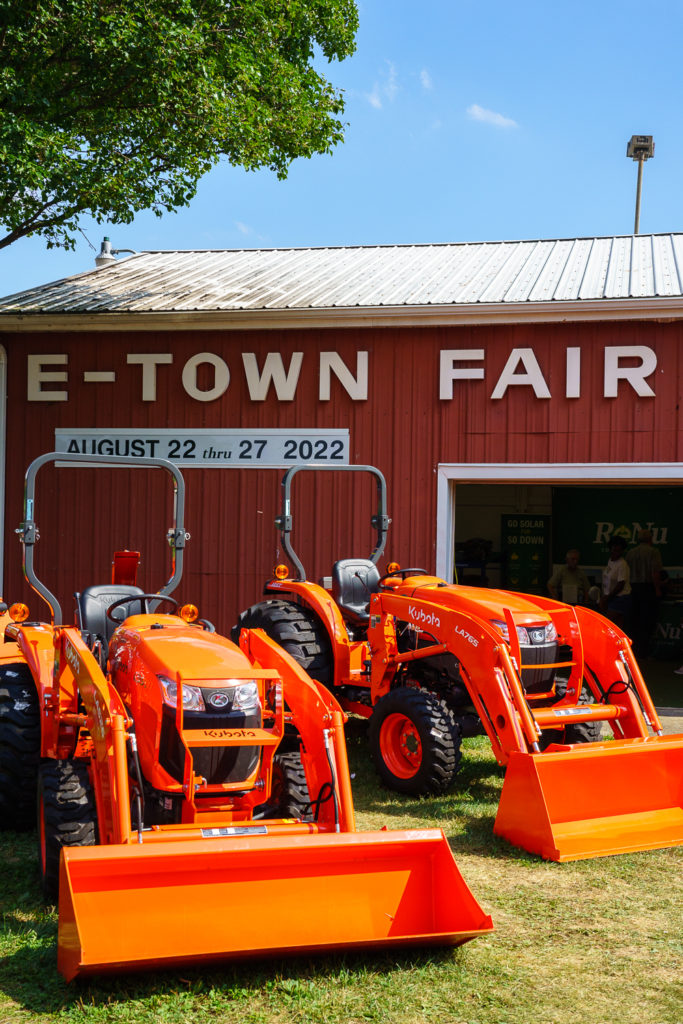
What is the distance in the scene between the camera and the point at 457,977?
3.87 meters

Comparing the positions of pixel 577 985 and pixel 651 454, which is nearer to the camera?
pixel 577 985

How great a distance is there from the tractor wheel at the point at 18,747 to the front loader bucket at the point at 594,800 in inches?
98.6

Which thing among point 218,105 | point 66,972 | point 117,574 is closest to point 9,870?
point 66,972

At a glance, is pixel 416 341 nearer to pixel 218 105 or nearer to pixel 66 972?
pixel 218 105

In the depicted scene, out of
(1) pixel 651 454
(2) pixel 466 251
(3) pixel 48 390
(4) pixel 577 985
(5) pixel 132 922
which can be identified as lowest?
(4) pixel 577 985

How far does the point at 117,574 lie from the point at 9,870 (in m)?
2.13

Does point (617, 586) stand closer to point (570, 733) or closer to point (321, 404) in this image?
point (321, 404)

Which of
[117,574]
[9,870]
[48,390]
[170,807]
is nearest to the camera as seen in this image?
[170,807]

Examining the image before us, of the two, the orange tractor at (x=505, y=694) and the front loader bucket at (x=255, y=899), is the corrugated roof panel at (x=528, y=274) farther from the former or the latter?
the front loader bucket at (x=255, y=899)

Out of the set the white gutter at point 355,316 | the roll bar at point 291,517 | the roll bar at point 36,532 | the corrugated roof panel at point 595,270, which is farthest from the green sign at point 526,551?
the roll bar at point 36,532

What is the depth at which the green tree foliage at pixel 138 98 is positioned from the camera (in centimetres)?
931

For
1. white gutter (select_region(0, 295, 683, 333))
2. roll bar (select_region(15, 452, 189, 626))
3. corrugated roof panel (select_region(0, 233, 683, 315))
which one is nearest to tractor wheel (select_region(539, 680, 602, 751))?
roll bar (select_region(15, 452, 189, 626))

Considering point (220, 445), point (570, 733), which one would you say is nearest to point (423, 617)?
point (570, 733)

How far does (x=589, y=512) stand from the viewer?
16.8 m
